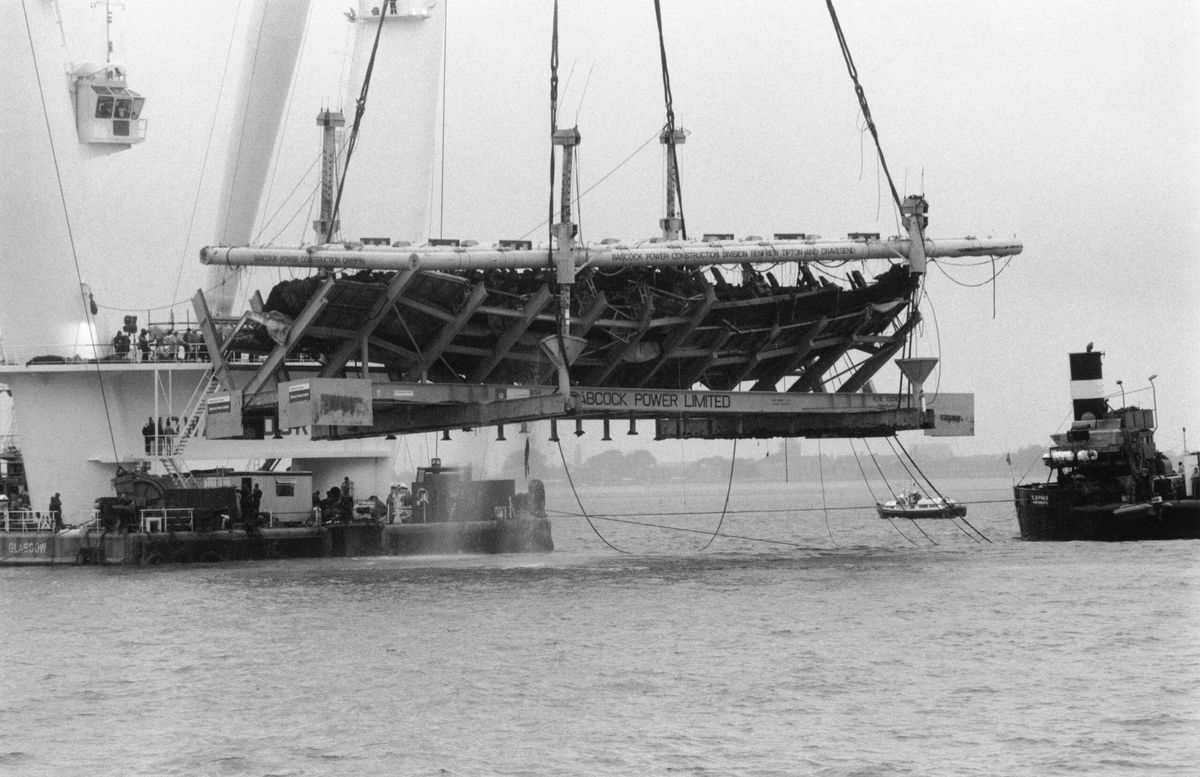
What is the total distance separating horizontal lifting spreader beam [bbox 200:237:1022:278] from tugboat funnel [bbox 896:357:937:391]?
156 inches

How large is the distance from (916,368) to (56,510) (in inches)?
1028

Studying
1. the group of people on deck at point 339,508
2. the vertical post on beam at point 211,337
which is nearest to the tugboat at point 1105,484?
the group of people on deck at point 339,508

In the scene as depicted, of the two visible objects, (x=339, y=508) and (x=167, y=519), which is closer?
(x=167, y=519)

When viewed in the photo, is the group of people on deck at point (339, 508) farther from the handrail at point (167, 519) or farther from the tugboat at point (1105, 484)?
the tugboat at point (1105, 484)

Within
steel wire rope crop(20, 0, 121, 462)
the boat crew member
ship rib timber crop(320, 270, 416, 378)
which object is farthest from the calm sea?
steel wire rope crop(20, 0, 121, 462)

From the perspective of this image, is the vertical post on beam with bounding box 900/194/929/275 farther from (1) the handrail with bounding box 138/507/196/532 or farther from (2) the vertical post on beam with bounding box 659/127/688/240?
(1) the handrail with bounding box 138/507/196/532

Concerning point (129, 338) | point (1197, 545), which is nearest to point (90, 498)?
point (129, 338)

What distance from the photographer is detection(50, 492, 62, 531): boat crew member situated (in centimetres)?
5450

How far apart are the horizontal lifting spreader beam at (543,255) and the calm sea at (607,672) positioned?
744 centimetres

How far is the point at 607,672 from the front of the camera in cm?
2912

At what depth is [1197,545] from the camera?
5609 cm

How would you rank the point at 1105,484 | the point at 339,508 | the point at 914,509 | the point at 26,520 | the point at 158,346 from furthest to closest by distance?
1. the point at 914,509
2. the point at 1105,484
3. the point at 26,520
4. the point at 158,346
5. the point at 339,508

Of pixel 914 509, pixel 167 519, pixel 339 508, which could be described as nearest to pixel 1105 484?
pixel 339 508

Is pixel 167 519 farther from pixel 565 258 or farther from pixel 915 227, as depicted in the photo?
pixel 915 227
